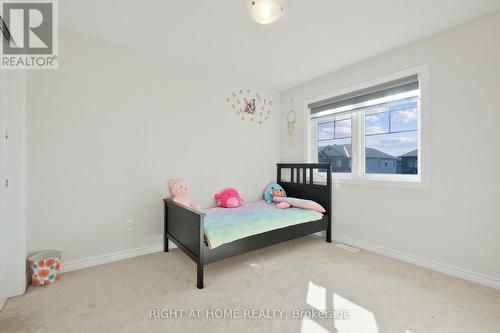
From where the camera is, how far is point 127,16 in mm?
1952

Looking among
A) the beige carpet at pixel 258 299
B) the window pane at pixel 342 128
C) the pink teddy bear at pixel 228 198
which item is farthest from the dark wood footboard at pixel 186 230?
the window pane at pixel 342 128

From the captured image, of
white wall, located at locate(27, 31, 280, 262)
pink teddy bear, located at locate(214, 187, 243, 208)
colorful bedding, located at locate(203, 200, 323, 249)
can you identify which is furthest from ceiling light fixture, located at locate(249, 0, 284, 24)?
pink teddy bear, located at locate(214, 187, 243, 208)

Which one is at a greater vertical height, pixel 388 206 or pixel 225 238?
pixel 388 206

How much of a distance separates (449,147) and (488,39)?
0.93 meters

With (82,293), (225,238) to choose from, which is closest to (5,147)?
(82,293)

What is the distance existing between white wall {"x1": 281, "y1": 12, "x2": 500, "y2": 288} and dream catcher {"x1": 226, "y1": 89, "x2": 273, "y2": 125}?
4.08 ft

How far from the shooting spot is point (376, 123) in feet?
9.06

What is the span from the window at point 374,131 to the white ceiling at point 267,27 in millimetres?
472

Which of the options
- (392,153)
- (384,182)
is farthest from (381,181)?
(392,153)

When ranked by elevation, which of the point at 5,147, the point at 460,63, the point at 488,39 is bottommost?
the point at 5,147

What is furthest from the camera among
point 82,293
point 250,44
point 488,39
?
point 250,44

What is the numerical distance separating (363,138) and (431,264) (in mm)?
1509

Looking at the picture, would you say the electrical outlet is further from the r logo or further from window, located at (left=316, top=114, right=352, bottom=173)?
window, located at (left=316, top=114, right=352, bottom=173)

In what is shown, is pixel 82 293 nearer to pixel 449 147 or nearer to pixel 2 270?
pixel 2 270
